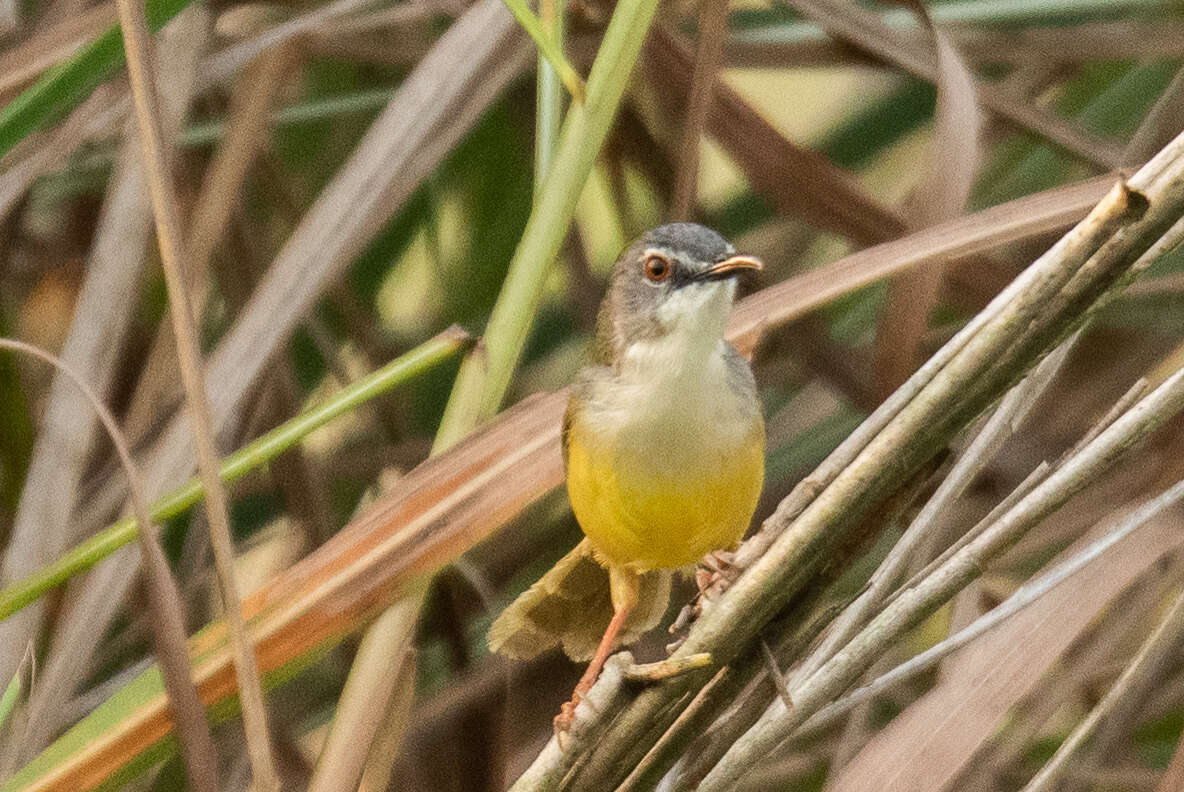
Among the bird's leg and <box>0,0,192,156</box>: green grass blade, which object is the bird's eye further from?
<box>0,0,192,156</box>: green grass blade

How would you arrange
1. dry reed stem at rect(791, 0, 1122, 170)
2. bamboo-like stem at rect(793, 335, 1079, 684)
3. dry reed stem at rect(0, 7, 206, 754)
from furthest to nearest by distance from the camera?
dry reed stem at rect(791, 0, 1122, 170), dry reed stem at rect(0, 7, 206, 754), bamboo-like stem at rect(793, 335, 1079, 684)

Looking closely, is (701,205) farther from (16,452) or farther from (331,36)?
(16,452)

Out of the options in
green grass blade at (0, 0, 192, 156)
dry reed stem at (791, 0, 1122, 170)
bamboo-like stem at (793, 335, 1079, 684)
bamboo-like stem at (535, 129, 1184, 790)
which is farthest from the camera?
dry reed stem at (791, 0, 1122, 170)

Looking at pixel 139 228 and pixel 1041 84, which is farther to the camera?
pixel 1041 84

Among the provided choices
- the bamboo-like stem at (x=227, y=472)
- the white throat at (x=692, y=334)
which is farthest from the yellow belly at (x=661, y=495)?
the bamboo-like stem at (x=227, y=472)

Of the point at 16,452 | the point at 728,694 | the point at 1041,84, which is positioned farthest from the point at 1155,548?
the point at 16,452

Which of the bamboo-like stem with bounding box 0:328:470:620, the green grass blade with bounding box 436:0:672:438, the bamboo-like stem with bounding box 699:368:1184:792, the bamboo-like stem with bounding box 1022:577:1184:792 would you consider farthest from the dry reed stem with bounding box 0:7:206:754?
the bamboo-like stem with bounding box 1022:577:1184:792

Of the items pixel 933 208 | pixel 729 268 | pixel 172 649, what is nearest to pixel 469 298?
pixel 729 268
